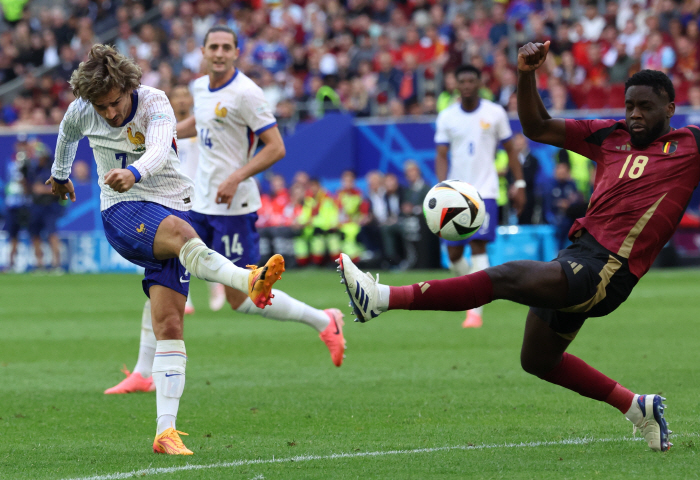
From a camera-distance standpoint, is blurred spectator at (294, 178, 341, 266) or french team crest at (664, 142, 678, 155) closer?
french team crest at (664, 142, 678, 155)

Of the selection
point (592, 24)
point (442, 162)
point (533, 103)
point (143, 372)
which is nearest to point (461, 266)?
point (442, 162)

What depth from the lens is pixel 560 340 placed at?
5102 mm

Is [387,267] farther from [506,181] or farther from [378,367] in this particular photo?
[378,367]

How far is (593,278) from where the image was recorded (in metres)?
4.66

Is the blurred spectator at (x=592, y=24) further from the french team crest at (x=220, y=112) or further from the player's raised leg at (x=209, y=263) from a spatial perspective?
the player's raised leg at (x=209, y=263)

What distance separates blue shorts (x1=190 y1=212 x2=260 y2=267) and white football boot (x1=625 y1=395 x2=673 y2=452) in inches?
145

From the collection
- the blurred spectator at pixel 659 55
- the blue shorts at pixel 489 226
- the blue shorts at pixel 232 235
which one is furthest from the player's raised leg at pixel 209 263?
the blurred spectator at pixel 659 55

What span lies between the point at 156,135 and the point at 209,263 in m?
0.82

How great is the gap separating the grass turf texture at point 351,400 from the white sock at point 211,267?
872 millimetres

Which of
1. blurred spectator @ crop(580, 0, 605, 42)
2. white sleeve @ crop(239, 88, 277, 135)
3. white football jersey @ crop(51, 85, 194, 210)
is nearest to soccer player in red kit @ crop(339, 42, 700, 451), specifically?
white football jersey @ crop(51, 85, 194, 210)

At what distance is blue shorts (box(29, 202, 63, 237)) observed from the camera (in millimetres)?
22000

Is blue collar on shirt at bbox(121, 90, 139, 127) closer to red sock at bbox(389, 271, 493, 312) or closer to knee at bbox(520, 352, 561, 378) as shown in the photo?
red sock at bbox(389, 271, 493, 312)

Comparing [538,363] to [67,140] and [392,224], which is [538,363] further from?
[392,224]

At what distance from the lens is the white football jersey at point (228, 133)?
800cm
